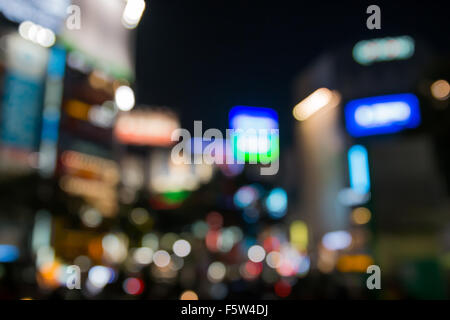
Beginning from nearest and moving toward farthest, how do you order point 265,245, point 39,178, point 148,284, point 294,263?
1. point 148,284
2. point 39,178
3. point 294,263
4. point 265,245

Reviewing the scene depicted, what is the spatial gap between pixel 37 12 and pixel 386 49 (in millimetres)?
25970

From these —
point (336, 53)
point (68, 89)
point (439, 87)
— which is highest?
point (336, 53)

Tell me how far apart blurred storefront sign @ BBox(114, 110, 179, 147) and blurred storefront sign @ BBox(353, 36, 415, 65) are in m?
36.4

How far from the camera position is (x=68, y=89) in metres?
34.5

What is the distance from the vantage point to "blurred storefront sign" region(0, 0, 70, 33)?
21.5 metres

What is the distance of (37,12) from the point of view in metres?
23.3

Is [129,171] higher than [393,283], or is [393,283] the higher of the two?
[129,171]

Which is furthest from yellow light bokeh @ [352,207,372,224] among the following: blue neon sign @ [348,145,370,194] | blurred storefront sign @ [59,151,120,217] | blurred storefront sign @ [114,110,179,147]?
blurred storefront sign @ [114,110,179,147]

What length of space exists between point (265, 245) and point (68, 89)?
131 feet

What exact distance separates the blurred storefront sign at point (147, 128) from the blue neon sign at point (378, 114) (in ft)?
158

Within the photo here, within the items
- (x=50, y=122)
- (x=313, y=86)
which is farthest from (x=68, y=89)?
(x=313, y=86)

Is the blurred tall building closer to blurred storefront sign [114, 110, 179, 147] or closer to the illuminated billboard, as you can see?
the illuminated billboard

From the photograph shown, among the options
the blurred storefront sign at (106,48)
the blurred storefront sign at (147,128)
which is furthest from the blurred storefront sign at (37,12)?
the blurred storefront sign at (147,128)

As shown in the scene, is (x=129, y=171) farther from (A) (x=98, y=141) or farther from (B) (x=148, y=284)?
(B) (x=148, y=284)
